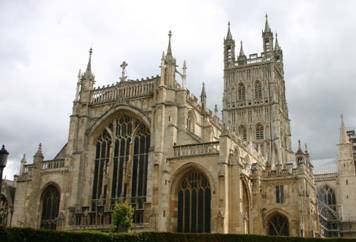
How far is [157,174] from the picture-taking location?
119 feet

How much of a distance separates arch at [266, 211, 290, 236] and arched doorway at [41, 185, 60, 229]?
739 inches

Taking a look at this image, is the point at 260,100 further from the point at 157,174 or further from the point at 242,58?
the point at 157,174

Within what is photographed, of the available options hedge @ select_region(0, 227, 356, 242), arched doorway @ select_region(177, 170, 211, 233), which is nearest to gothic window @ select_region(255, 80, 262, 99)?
arched doorway @ select_region(177, 170, 211, 233)

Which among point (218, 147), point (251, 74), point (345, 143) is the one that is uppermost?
point (251, 74)

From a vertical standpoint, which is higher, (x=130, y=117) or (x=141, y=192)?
(x=130, y=117)

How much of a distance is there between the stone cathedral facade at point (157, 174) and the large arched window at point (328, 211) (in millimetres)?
12367

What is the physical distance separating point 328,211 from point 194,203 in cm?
3314

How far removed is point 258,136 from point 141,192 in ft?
117

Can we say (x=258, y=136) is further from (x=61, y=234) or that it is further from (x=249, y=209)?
(x=61, y=234)

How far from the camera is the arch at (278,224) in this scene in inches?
1587

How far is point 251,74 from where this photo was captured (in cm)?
7438

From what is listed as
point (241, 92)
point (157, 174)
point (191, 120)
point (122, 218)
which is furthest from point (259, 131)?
point (122, 218)

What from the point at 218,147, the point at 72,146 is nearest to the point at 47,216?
the point at 72,146

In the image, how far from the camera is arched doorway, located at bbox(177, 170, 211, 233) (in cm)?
3491
